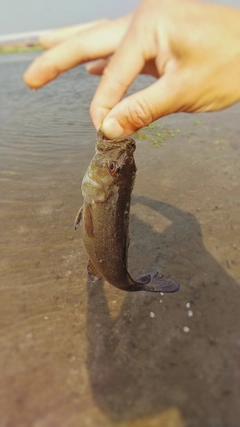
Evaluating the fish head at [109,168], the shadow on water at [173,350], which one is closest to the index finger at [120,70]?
the fish head at [109,168]

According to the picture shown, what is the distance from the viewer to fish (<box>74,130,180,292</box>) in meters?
2.79

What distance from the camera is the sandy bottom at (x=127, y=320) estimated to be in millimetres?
3068

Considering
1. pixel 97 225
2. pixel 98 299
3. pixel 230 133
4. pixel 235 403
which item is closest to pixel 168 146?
pixel 230 133

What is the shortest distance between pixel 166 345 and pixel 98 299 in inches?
40.0

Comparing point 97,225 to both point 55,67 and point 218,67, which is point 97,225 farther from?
point 218,67

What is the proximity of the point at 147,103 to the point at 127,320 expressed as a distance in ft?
8.44

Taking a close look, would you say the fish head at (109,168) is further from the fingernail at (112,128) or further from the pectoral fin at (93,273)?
the pectoral fin at (93,273)

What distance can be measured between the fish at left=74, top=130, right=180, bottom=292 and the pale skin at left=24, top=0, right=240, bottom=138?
0.39m

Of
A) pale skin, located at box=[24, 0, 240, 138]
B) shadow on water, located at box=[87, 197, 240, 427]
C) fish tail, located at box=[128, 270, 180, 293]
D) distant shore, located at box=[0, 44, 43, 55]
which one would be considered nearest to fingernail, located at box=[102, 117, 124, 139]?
pale skin, located at box=[24, 0, 240, 138]

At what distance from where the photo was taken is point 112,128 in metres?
2.32

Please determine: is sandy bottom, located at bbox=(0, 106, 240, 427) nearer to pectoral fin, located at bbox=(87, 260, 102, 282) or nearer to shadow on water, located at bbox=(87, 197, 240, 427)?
shadow on water, located at bbox=(87, 197, 240, 427)

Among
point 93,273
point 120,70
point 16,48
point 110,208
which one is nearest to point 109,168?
point 110,208

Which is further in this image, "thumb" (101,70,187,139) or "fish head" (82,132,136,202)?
"fish head" (82,132,136,202)

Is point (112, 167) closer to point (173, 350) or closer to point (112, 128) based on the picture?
point (112, 128)
